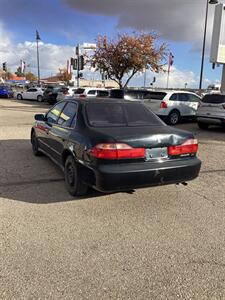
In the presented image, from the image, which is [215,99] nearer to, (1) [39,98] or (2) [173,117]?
(2) [173,117]

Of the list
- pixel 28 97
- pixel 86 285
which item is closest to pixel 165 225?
pixel 86 285

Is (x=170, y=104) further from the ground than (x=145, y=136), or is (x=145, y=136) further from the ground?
(x=145, y=136)

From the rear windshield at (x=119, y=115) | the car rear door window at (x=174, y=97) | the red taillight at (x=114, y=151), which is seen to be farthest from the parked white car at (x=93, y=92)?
the red taillight at (x=114, y=151)

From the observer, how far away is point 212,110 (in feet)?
38.9

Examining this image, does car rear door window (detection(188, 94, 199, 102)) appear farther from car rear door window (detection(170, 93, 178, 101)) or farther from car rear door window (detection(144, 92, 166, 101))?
car rear door window (detection(144, 92, 166, 101))

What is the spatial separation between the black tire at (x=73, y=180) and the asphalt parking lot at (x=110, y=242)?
123 millimetres

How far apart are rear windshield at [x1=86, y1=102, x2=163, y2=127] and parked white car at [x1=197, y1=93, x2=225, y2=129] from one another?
7.42m

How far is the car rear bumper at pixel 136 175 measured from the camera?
393 centimetres

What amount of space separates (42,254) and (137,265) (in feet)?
3.26

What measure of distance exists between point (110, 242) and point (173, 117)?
442 inches

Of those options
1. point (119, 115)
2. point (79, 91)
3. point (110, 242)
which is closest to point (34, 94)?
Result: point (79, 91)

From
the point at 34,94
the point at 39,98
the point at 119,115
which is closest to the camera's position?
the point at 119,115

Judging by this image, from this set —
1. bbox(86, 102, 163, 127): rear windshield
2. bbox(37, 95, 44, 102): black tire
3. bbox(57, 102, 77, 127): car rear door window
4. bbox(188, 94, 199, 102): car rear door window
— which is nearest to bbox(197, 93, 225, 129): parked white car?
bbox(188, 94, 199, 102): car rear door window

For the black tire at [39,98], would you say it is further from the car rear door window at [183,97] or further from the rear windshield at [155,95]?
the car rear door window at [183,97]
